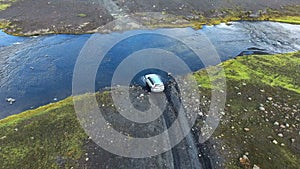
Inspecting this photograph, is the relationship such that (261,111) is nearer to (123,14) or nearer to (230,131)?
(230,131)

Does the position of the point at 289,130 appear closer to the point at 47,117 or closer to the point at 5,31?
the point at 47,117

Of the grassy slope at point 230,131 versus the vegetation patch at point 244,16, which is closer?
the grassy slope at point 230,131

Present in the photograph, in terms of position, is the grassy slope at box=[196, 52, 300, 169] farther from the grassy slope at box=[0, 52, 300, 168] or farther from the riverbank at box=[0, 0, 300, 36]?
the riverbank at box=[0, 0, 300, 36]

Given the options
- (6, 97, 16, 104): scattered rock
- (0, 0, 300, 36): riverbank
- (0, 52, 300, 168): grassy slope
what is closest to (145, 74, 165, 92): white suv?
(0, 52, 300, 168): grassy slope

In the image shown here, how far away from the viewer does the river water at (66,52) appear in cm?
3142

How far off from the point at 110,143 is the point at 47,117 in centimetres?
717

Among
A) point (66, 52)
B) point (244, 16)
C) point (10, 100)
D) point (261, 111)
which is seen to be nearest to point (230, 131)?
point (261, 111)

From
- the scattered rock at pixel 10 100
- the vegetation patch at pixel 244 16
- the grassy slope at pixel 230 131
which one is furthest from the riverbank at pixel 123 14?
the grassy slope at pixel 230 131

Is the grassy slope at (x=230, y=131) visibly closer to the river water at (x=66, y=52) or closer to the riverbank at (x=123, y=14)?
the river water at (x=66, y=52)

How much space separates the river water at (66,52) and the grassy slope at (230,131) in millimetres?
3937

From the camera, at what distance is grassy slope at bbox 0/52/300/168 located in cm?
2162

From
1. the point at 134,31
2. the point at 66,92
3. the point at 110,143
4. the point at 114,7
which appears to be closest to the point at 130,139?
the point at 110,143

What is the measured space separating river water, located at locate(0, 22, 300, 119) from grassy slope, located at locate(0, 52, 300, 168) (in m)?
3.94

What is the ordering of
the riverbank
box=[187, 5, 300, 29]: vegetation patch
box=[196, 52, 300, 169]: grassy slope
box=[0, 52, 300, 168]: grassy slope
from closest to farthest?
box=[0, 52, 300, 168]: grassy slope
box=[196, 52, 300, 169]: grassy slope
the riverbank
box=[187, 5, 300, 29]: vegetation patch
